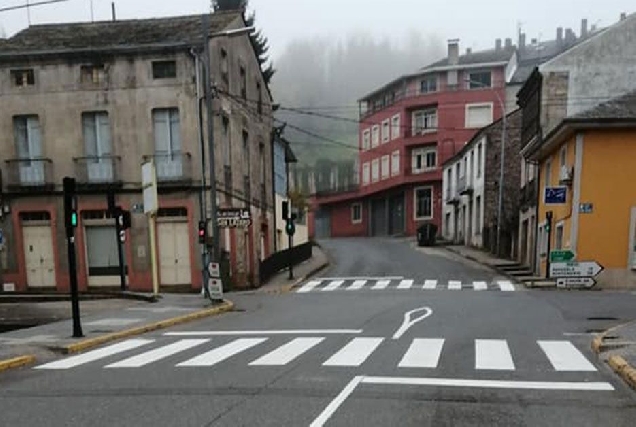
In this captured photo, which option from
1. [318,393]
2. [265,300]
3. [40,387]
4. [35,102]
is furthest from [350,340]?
[35,102]

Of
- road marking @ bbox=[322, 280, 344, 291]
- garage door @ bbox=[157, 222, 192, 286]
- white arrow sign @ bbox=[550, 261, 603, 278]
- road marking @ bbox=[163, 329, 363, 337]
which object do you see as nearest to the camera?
road marking @ bbox=[163, 329, 363, 337]

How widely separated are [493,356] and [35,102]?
21076mm

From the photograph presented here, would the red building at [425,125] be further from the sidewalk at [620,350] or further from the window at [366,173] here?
the sidewalk at [620,350]

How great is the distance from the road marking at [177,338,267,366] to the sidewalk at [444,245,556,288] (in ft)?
47.3

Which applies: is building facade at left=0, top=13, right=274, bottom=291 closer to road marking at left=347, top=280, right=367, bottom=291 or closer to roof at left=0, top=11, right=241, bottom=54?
roof at left=0, top=11, right=241, bottom=54

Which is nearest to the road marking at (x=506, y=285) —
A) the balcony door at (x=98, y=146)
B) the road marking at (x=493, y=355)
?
the road marking at (x=493, y=355)

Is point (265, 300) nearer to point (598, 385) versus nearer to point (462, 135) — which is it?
point (598, 385)

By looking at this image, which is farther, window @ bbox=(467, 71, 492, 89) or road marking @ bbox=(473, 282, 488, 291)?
window @ bbox=(467, 71, 492, 89)

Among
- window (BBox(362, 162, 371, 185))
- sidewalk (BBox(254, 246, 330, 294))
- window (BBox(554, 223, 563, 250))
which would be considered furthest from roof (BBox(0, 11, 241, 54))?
window (BBox(362, 162, 371, 185))

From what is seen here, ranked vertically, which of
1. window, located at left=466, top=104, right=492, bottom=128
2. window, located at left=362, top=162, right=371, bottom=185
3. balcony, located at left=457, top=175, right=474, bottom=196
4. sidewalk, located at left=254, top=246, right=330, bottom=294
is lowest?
sidewalk, located at left=254, top=246, right=330, bottom=294

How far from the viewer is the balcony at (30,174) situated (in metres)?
22.3

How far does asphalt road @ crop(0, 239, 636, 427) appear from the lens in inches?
228

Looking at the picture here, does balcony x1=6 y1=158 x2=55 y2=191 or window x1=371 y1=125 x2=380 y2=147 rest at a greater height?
window x1=371 y1=125 x2=380 y2=147

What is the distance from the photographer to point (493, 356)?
8.64 m
